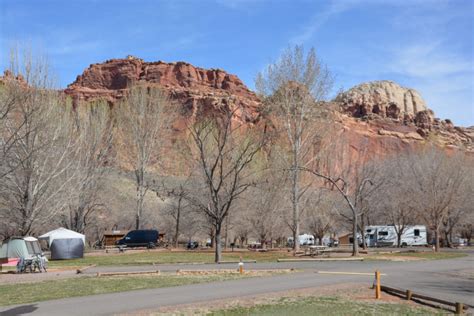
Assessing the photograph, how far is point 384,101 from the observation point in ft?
563

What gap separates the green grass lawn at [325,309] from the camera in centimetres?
1202

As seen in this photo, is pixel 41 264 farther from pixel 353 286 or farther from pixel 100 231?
pixel 100 231

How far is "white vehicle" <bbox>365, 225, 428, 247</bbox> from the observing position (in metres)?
66.4

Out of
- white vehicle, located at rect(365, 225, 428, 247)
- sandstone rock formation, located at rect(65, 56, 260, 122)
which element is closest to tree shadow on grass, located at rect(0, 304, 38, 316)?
white vehicle, located at rect(365, 225, 428, 247)

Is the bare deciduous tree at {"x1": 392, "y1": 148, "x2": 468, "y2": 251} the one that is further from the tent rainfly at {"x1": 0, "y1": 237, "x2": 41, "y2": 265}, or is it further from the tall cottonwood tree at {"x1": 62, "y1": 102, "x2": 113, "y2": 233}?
the tent rainfly at {"x1": 0, "y1": 237, "x2": 41, "y2": 265}

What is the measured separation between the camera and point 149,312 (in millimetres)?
12250

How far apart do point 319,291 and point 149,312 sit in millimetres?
6057

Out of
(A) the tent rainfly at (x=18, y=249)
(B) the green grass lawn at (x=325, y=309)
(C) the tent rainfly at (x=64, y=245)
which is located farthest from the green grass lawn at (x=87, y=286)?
(C) the tent rainfly at (x=64, y=245)

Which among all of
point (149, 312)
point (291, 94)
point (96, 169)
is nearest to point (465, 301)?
point (149, 312)

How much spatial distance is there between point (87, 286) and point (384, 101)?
165316 mm

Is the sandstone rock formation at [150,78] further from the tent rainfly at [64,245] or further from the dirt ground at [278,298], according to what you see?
the dirt ground at [278,298]

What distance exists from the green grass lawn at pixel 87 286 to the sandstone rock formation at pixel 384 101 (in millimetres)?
140923

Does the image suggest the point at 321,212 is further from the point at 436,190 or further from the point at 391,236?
the point at 436,190

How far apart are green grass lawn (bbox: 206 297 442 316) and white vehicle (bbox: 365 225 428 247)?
5463 centimetres
